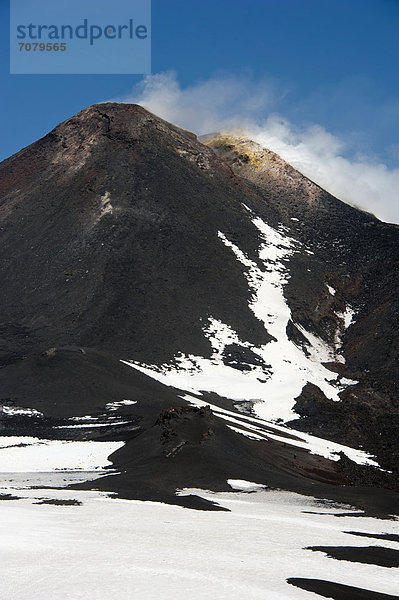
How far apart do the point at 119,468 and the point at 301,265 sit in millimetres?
64665

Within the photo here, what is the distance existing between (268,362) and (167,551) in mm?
54276

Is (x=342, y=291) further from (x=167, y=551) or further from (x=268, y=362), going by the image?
(x=167, y=551)

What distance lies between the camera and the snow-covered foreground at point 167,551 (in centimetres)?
1125

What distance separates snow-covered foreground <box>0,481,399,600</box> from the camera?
36.9 ft

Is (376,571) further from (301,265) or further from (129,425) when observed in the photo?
(301,265)

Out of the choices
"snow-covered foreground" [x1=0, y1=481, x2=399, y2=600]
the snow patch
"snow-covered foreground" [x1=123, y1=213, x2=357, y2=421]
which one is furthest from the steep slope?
"snow-covered foreground" [x1=0, y1=481, x2=399, y2=600]

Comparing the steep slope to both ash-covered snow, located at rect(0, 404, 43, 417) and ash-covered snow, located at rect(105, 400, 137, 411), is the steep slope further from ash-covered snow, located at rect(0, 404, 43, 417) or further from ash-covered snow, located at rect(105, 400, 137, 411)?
ash-covered snow, located at rect(0, 404, 43, 417)

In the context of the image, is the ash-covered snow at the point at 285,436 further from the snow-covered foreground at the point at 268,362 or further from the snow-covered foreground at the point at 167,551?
the snow-covered foreground at the point at 167,551

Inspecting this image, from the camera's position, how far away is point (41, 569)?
1179 centimetres

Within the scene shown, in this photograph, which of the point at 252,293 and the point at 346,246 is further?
the point at 346,246

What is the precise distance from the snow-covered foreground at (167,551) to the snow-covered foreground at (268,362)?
3649 cm

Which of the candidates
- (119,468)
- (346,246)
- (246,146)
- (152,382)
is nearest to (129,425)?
(119,468)

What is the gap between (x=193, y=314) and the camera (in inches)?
2874

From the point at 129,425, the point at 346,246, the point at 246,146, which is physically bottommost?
Result: the point at 129,425
